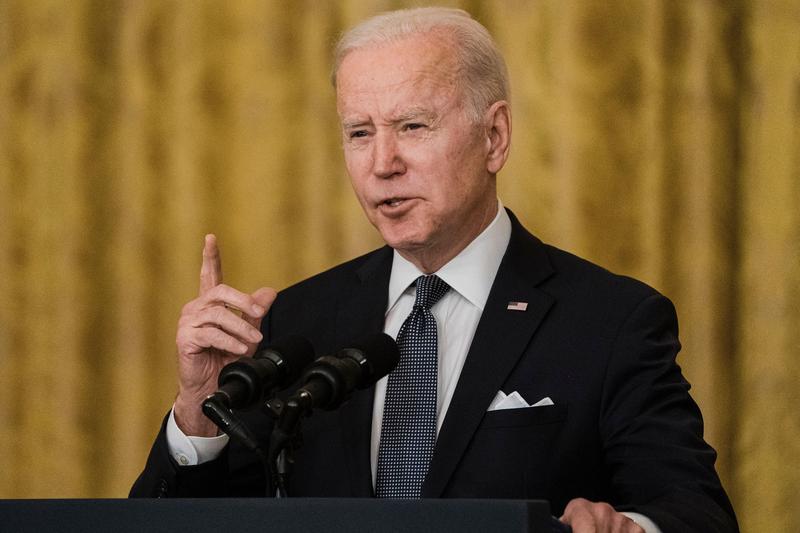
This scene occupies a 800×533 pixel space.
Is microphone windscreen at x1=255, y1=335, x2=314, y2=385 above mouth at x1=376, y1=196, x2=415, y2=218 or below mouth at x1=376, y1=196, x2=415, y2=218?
below

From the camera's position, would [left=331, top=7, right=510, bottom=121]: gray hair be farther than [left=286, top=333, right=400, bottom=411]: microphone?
Yes

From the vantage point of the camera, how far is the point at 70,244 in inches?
143

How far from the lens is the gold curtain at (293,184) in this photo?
128 inches

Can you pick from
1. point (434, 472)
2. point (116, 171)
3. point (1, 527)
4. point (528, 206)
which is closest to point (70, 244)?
point (116, 171)

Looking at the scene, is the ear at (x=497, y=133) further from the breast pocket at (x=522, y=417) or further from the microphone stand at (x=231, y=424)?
the microphone stand at (x=231, y=424)

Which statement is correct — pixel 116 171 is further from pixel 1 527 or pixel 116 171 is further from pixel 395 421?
pixel 1 527

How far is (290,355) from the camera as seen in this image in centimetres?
189

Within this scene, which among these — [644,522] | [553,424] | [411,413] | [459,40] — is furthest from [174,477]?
[459,40]

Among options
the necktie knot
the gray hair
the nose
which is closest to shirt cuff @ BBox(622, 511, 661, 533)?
the necktie knot

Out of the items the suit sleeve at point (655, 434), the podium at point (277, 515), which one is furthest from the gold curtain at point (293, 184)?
the podium at point (277, 515)

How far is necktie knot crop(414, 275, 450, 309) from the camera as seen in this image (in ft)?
A: 7.98

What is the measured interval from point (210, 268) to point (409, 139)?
1.47ft

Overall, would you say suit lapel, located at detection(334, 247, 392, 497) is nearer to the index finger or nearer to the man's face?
the man's face

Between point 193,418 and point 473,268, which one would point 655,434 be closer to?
point 473,268
